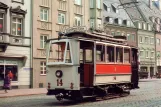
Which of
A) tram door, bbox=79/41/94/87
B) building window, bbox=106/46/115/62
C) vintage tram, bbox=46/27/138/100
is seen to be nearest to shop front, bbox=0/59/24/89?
vintage tram, bbox=46/27/138/100

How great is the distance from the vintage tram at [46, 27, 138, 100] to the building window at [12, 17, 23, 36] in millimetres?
15152

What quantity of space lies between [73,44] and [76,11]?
24291 mm

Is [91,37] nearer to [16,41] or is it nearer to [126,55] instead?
[126,55]

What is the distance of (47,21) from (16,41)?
5.49 m

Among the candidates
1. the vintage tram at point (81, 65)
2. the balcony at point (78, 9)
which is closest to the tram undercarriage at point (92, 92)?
the vintage tram at point (81, 65)

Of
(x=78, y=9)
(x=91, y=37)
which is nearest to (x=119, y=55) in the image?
(x=91, y=37)

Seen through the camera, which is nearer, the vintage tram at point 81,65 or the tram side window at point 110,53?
the vintage tram at point 81,65

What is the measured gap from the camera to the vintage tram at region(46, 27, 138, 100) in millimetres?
16406

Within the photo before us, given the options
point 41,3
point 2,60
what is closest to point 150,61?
point 41,3

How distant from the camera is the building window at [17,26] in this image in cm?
3225

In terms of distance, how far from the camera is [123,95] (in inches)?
823

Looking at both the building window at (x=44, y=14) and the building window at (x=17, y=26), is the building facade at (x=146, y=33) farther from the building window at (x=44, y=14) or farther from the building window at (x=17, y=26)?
the building window at (x=17, y=26)

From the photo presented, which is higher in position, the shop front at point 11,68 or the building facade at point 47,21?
the building facade at point 47,21

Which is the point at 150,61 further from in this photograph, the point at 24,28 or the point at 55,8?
the point at 24,28
